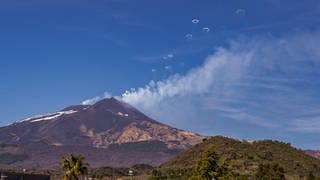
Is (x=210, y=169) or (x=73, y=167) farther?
(x=73, y=167)

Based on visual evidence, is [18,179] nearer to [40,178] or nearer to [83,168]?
[40,178]

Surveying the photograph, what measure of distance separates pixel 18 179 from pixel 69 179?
23.1 m

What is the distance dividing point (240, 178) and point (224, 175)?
57.1ft

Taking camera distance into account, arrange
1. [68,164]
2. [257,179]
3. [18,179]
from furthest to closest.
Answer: [257,179] → [18,179] → [68,164]

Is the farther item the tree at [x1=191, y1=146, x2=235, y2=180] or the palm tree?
the palm tree

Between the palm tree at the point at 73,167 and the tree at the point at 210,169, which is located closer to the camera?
the tree at the point at 210,169

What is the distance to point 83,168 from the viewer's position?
125375mm

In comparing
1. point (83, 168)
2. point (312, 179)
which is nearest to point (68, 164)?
point (83, 168)

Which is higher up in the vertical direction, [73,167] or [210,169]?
[73,167]

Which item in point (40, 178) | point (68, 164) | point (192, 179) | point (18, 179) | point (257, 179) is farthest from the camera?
point (257, 179)

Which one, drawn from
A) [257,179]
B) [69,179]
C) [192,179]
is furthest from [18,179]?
[257,179]

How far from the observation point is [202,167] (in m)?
115

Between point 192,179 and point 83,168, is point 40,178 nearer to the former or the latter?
point 83,168

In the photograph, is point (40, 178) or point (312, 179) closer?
point (40, 178)
